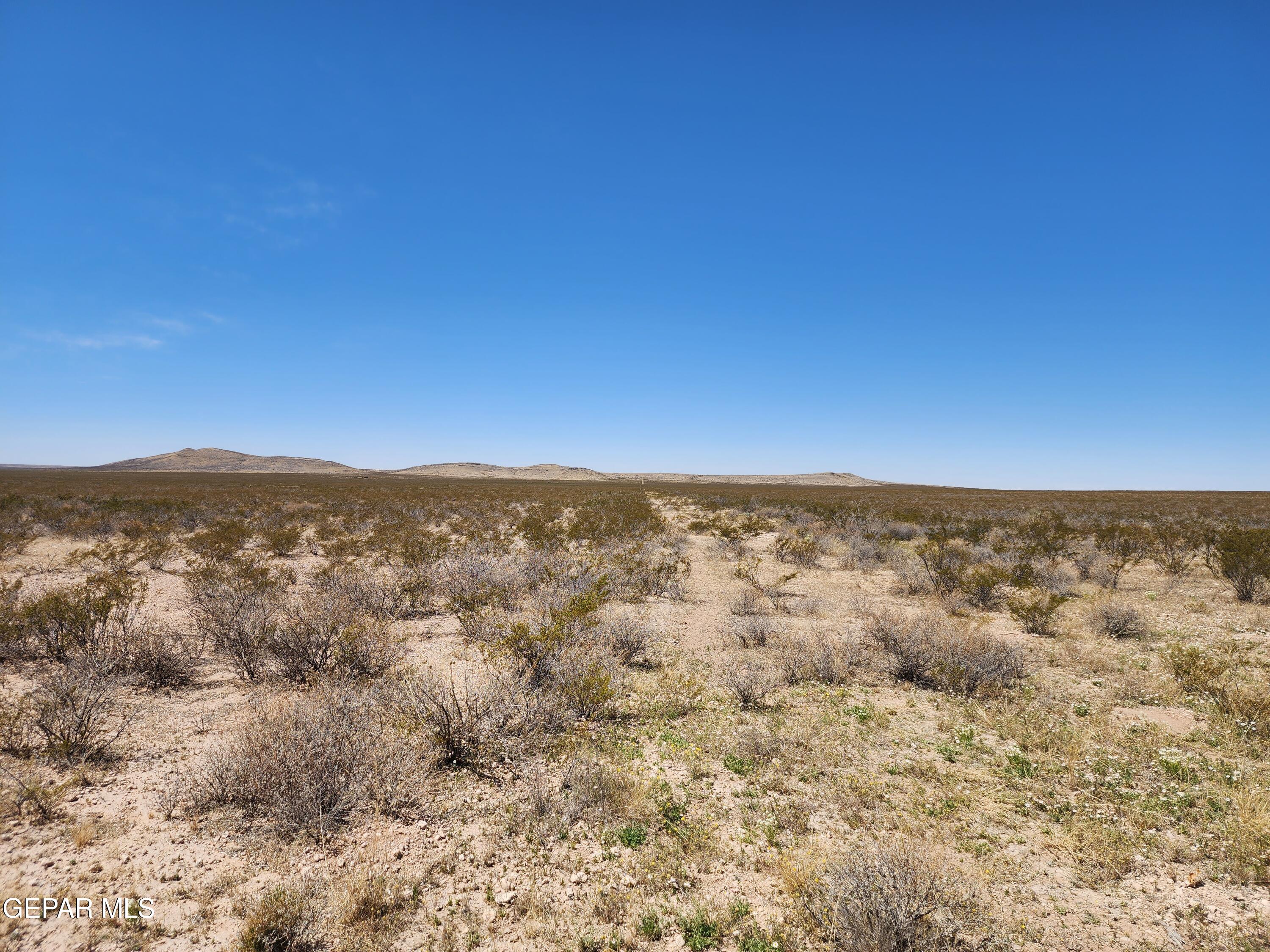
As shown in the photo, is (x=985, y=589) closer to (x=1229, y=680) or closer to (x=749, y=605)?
(x=1229, y=680)

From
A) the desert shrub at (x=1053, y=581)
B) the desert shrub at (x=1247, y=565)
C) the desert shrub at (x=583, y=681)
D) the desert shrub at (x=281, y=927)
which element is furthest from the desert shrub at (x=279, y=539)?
the desert shrub at (x=1247, y=565)

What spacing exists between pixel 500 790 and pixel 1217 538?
24399 mm

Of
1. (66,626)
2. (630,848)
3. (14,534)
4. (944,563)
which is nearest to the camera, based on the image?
(630,848)

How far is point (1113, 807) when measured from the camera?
14.7ft

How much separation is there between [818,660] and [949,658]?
198cm

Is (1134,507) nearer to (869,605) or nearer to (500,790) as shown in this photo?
(869,605)

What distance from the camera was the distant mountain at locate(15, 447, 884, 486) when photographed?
6216 inches

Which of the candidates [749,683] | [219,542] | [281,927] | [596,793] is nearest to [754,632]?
[749,683]

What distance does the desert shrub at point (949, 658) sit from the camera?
732cm

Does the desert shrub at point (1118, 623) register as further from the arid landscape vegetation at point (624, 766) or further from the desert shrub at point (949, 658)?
the desert shrub at point (949, 658)

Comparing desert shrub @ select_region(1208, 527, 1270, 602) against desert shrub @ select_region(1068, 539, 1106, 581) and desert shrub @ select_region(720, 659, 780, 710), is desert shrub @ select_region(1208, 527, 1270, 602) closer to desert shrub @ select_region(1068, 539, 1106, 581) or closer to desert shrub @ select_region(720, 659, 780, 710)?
desert shrub @ select_region(1068, 539, 1106, 581)

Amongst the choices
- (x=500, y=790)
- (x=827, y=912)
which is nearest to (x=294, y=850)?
(x=500, y=790)

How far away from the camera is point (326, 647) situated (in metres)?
7.19

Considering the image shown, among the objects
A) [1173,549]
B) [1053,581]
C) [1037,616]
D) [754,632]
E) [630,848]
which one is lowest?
[630,848]
